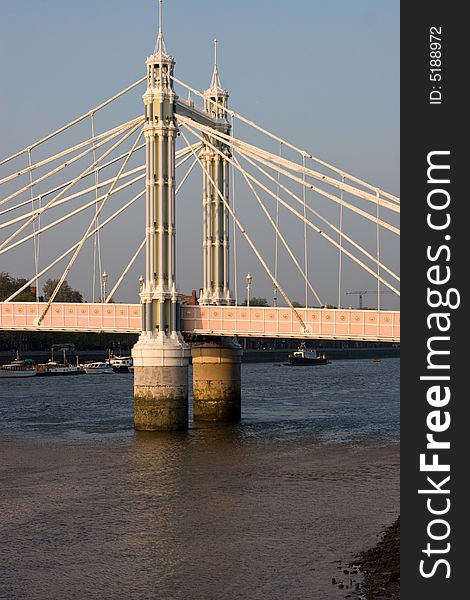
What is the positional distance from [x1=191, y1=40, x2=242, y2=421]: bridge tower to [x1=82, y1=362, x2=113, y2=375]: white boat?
72692 millimetres

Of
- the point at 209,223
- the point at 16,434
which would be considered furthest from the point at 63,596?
the point at 209,223

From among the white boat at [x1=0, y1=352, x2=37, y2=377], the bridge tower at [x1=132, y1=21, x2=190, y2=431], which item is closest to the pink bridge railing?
the bridge tower at [x1=132, y1=21, x2=190, y2=431]

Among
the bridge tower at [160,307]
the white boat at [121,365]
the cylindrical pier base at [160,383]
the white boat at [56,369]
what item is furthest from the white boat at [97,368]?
the cylindrical pier base at [160,383]

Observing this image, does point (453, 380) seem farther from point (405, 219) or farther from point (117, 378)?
point (117, 378)

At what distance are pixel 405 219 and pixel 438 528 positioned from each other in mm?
6842

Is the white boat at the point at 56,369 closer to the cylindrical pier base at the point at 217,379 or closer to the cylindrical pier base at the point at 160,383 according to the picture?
the cylindrical pier base at the point at 217,379

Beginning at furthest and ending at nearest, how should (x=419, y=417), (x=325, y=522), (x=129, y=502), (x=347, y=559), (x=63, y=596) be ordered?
(x=129, y=502) → (x=325, y=522) → (x=347, y=559) → (x=63, y=596) → (x=419, y=417)

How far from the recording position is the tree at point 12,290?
158875 mm

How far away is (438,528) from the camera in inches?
940

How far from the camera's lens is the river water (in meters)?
33.2

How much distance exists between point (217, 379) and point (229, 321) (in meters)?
9.13

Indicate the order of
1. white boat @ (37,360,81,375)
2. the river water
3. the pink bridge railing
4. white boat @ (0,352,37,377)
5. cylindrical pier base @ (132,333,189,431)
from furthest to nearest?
1. white boat @ (37,360,81,375)
2. white boat @ (0,352,37,377)
3. cylindrical pier base @ (132,333,189,431)
4. the pink bridge railing
5. the river water

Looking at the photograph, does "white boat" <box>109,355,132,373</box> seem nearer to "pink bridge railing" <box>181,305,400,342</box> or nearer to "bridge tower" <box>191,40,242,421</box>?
"bridge tower" <box>191,40,242,421</box>

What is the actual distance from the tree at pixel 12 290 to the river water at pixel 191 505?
82063mm
